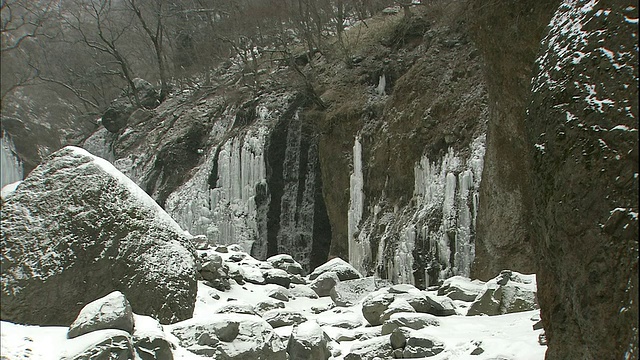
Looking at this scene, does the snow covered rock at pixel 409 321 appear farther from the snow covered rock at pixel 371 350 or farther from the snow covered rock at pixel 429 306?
the snow covered rock at pixel 429 306

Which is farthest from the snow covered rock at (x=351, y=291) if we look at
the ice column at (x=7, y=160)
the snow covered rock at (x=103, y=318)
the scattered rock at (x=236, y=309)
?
the ice column at (x=7, y=160)

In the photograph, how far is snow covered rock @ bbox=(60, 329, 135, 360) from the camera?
4496mm

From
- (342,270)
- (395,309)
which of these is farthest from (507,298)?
(342,270)

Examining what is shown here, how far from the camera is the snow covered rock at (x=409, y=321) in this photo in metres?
6.66

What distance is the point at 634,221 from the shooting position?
9.23 feet

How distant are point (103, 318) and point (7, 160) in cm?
269

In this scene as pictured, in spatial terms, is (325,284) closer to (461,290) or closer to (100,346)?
(461,290)

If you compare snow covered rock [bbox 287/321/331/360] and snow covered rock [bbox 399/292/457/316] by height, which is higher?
snow covered rock [bbox 399/292/457/316]

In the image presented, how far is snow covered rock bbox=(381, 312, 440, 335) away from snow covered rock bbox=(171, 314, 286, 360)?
1280mm

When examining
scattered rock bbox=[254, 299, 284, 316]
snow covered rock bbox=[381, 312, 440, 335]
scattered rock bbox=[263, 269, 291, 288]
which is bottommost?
snow covered rock bbox=[381, 312, 440, 335]

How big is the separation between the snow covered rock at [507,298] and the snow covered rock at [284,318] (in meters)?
2.16

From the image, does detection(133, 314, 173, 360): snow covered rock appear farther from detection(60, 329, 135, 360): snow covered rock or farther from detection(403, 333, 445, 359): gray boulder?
detection(403, 333, 445, 359): gray boulder

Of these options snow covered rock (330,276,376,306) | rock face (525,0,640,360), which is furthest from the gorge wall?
snow covered rock (330,276,376,306)

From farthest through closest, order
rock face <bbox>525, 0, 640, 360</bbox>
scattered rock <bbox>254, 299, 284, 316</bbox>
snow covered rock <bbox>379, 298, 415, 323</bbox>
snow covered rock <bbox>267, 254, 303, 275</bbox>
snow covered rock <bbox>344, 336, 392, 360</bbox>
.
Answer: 1. snow covered rock <bbox>267, 254, 303, 275</bbox>
2. scattered rock <bbox>254, 299, 284, 316</bbox>
3. snow covered rock <bbox>379, 298, 415, 323</bbox>
4. snow covered rock <bbox>344, 336, 392, 360</bbox>
5. rock face <bbox>525, 0, 640, 360</bbox>
